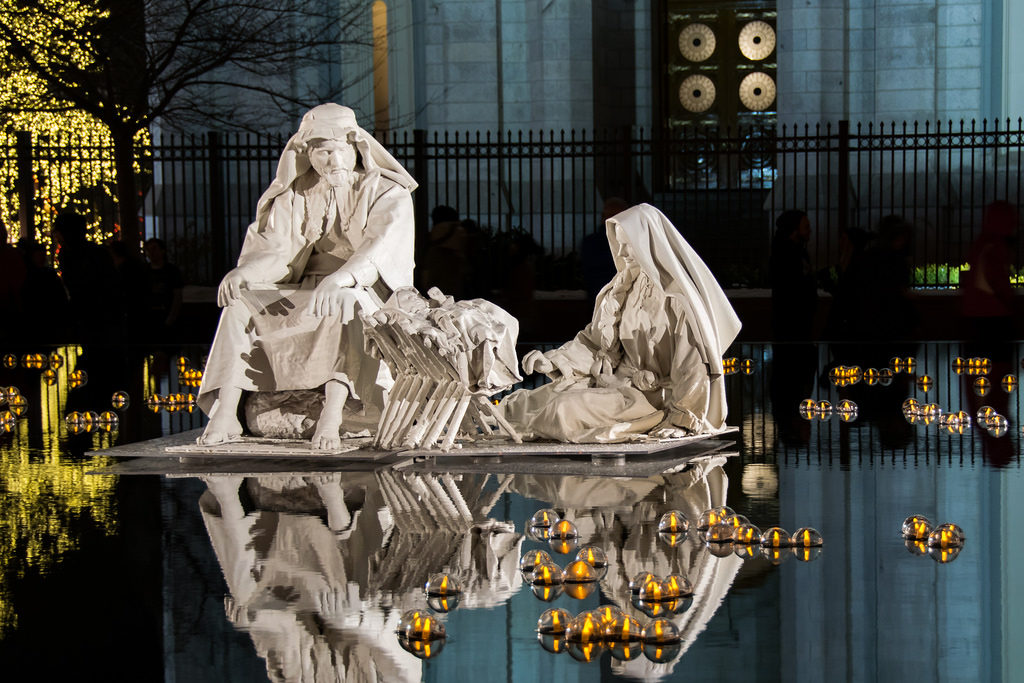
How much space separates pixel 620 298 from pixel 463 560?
351 cm

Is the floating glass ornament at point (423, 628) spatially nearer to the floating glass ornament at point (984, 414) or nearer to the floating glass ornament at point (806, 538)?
the floating glass ornament at point (806, 538)

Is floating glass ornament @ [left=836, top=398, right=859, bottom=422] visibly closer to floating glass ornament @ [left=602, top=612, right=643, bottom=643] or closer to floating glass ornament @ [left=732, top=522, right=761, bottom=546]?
floating glass ornament @ [left=732, top=522, right=761, bottom=546]

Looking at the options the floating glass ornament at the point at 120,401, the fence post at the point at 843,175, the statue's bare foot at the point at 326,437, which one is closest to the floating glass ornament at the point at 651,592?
the statue's bare foot at the point at 326,437

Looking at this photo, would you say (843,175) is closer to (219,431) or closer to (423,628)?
(219,431)

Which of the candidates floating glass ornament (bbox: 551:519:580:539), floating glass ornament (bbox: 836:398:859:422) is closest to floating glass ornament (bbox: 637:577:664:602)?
floating glass ornament (bbox: 551:519:580:539)

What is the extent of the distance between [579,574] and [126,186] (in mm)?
15145

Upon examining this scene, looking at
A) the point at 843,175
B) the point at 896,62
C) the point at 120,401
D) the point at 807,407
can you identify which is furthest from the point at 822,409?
the point at 896,62

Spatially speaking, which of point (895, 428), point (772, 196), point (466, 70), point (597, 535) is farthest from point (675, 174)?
point (597, 535)

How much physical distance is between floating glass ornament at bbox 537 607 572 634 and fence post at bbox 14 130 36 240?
51.9 ft

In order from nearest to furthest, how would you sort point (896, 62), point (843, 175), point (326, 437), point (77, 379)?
point (326, 437) < point (77, 379) < point (843, 175) < point (896, 62)

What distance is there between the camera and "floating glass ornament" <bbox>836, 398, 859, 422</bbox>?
34.6 feet

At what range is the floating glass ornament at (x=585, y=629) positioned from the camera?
458 cm

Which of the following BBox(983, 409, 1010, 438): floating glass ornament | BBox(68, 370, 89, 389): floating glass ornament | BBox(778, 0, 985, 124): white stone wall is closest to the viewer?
BBox(983, 409, 1010, 438): floating glass ornament

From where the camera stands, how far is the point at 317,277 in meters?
9.25
